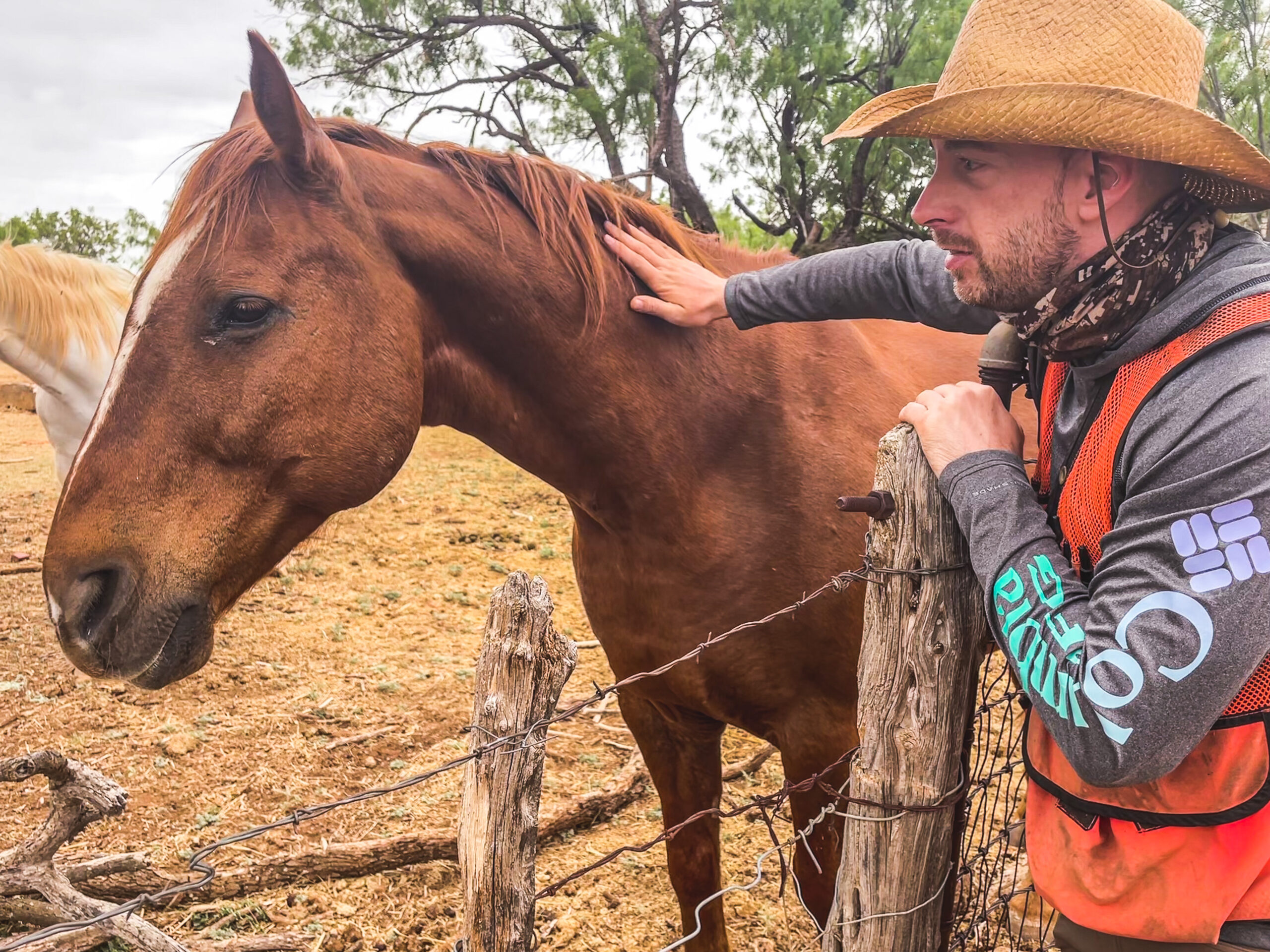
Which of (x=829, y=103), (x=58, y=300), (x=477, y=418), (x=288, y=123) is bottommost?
(x=477, y=418)

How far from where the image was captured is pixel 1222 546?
91 cm

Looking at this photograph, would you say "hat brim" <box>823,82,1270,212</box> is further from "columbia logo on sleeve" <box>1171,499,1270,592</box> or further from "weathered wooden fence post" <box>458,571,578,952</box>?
"weathered wooden fence post" <box>458,571,578,952</box>

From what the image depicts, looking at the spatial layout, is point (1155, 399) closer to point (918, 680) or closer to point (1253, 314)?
point (1253, 314)

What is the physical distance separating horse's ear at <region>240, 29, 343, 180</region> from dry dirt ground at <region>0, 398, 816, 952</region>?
140 centimetres

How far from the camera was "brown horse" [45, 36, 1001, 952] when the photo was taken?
162cm

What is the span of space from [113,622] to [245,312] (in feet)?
2.04

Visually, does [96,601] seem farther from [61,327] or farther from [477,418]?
[61,327]

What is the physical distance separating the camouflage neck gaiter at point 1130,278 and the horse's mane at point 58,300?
4.93 meters

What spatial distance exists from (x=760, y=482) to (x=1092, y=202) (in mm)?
1026

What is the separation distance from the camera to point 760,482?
6.69 feet

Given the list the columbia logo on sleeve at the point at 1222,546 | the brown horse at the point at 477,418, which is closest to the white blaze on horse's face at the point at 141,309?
the brown horse at the point at 477,418

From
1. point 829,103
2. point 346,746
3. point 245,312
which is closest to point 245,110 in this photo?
point 245,312


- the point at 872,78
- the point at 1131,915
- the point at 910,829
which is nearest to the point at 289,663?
the point at 910,829

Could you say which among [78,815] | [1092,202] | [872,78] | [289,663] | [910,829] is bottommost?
[910,829]
